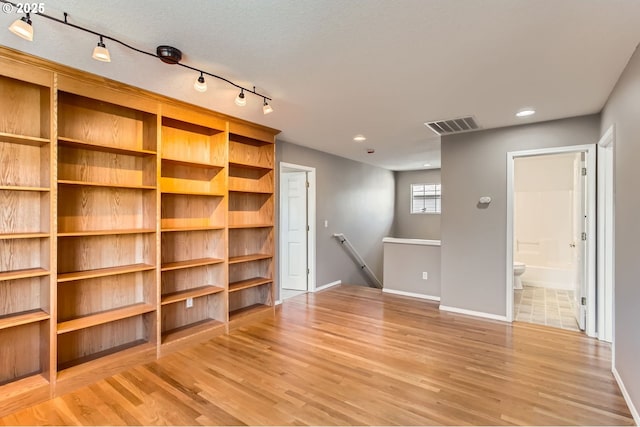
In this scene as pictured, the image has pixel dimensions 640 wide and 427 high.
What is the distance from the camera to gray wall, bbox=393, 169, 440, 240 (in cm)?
772

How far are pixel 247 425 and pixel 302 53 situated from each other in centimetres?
243

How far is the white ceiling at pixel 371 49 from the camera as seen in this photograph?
5.50 feet

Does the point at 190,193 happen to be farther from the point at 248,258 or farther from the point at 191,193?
the point at 248,258

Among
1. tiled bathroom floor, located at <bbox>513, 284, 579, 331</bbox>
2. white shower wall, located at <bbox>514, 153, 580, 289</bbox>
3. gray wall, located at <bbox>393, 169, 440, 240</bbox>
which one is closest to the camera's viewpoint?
tiled bathroom floor, located at <bbox>513, 284, 579, 331</bbox>

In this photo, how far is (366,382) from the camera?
2.51 meters

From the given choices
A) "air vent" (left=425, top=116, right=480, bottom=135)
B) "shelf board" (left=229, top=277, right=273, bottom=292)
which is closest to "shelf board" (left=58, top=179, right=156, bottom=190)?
"shelf board" (left=229, top=277, right=273, bottom=292)

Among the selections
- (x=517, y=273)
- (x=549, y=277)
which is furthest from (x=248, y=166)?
(x=549, y=277)

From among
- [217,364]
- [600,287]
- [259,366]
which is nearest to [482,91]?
[600,287]

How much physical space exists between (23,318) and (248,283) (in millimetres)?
2105

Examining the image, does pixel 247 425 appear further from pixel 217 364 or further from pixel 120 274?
pixel 120 274

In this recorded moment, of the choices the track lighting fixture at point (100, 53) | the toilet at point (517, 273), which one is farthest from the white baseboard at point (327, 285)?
the track lighting fixture at point (100, 53)

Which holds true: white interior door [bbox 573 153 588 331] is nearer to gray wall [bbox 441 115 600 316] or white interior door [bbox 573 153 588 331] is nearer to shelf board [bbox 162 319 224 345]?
gray wall [bbox 441 115 600 316]

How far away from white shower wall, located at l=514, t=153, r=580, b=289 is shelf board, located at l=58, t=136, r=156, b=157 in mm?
6073

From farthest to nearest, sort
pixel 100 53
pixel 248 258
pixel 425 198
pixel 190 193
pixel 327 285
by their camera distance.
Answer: pixel 425 198 → pixel 327 285 → pixel 248 258 → pixel 190 193 → pixel 100 53
